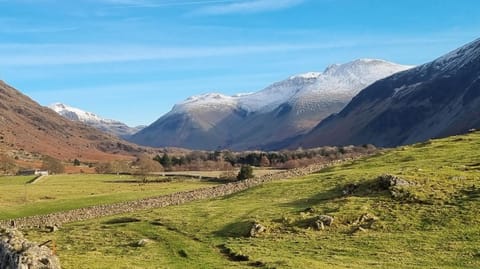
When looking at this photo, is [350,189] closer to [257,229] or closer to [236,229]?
[257,229]

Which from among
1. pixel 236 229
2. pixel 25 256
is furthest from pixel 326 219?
pixel 25 256

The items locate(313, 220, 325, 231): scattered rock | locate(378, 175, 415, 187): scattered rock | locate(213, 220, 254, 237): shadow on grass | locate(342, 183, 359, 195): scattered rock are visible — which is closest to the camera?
locate(313, 220, 325, 231): scattered rock

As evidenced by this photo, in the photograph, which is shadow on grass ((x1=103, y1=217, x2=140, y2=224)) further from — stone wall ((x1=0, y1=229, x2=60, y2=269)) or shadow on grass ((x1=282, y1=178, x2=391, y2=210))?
stone wall ((x1=0, y1=229, x2=60, y2=269))

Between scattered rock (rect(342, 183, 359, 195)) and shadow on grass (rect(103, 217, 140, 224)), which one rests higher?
scattered rock (rect(342, 183, 359, 195))

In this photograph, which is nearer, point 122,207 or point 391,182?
point 391,182

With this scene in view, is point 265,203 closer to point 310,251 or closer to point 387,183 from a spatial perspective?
point 387,183

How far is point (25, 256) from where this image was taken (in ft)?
112

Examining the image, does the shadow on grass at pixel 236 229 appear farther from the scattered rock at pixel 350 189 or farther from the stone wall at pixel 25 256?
the stone wall at pixel 25 256

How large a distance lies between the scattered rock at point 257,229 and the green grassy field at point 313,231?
2.01 ft

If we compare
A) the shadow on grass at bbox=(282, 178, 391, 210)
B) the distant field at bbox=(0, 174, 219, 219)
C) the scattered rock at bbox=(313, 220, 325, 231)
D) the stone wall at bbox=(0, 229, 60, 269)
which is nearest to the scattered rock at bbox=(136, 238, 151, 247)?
the stone wall at bbox=(0, 229, 60, 269)

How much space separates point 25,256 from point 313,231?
23248 mm

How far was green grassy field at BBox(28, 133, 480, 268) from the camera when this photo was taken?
37906 mm

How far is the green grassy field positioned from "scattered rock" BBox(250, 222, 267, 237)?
0.61m

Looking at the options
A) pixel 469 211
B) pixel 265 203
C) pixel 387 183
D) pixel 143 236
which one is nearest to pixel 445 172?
pixel 387 183
